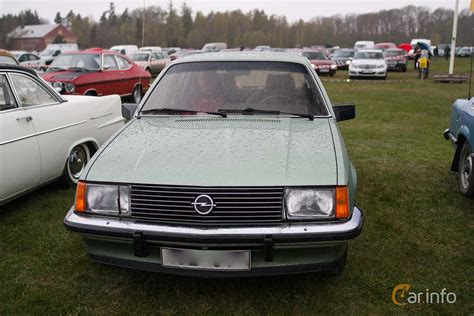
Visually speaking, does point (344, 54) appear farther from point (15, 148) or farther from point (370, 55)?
point (15, 148)

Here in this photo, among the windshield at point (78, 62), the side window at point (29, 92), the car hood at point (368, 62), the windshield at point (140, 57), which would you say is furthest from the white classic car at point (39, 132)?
the car hood at point (368, 62)

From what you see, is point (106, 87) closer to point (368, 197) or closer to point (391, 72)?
point (368, 197)

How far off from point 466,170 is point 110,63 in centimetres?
882

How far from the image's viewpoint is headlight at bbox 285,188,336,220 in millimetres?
2619

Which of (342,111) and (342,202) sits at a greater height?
(342,111)

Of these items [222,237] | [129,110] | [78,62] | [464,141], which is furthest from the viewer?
[78,62]

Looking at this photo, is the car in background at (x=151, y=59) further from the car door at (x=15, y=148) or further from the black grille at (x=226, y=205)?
the black grille at (x=226, y=205)

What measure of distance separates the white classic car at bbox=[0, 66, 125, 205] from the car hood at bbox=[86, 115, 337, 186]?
130cm

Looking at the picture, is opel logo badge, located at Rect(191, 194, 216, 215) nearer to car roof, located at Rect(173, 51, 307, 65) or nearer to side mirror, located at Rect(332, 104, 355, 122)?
side mirror, located at Rect(332, 104, 355, 122)

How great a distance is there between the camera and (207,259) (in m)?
2.61

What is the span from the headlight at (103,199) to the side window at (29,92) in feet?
6.75

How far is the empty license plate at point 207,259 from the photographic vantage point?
2.59m

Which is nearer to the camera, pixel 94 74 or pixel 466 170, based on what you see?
pixel 466 170

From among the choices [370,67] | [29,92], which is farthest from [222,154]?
[370,67]
